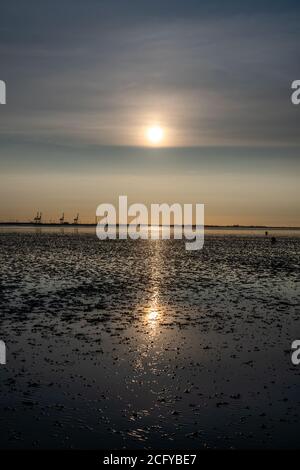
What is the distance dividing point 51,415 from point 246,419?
14.8 ft

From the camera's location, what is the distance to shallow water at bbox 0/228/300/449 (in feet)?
31.9

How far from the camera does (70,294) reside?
27.4m

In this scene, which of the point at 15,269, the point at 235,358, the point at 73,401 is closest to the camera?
the point at 73,401

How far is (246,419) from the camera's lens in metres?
10.4

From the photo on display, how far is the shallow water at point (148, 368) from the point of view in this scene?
383 inches

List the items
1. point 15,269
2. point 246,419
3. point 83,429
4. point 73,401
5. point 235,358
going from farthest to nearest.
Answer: point 15,269, point 235,358, point 73,401, point 246,419, point 83,429

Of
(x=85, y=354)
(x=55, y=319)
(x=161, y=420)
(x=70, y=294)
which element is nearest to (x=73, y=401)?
(x=161, y=420)

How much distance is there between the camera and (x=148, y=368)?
45.5 feet

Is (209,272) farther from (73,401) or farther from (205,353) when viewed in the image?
(73,401)

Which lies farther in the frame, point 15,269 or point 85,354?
point 15,269
